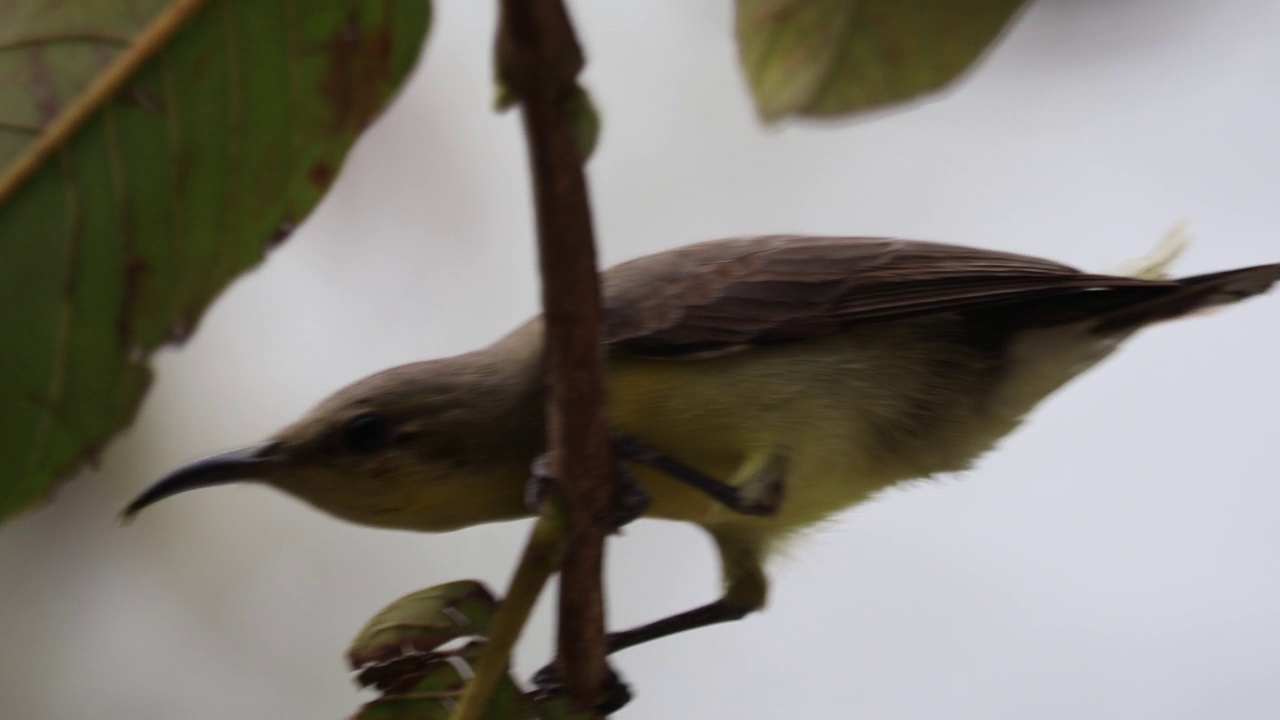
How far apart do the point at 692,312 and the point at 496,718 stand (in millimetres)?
766

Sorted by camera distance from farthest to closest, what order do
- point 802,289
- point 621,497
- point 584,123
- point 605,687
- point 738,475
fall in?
1. point 802,289
2. point 738,475
3. point 605,687
4. point 621,497
5. point 584,123

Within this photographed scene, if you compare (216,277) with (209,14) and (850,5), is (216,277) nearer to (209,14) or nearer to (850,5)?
(209,14)

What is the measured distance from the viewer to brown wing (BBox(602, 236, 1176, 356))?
183 cm

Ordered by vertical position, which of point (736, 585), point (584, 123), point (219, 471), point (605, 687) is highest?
point (584, 123)

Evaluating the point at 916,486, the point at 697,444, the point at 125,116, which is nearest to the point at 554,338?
A: the point at 125,116

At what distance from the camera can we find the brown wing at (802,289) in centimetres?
183

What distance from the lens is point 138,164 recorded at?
108cm

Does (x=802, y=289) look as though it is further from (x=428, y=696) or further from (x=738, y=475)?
(x=428, y=696)

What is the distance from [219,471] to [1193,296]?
1.45 meters

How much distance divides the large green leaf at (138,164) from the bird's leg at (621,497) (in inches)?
15.1

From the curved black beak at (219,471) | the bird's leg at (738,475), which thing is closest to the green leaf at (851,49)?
the bird's leg at (738,475)

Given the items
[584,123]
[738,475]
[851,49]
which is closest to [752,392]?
[738,475]

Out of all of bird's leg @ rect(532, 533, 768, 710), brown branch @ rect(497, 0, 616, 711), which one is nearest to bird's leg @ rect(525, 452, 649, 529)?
brown branch @ rect(497, 0, 616, 711)

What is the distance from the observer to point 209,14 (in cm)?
108
